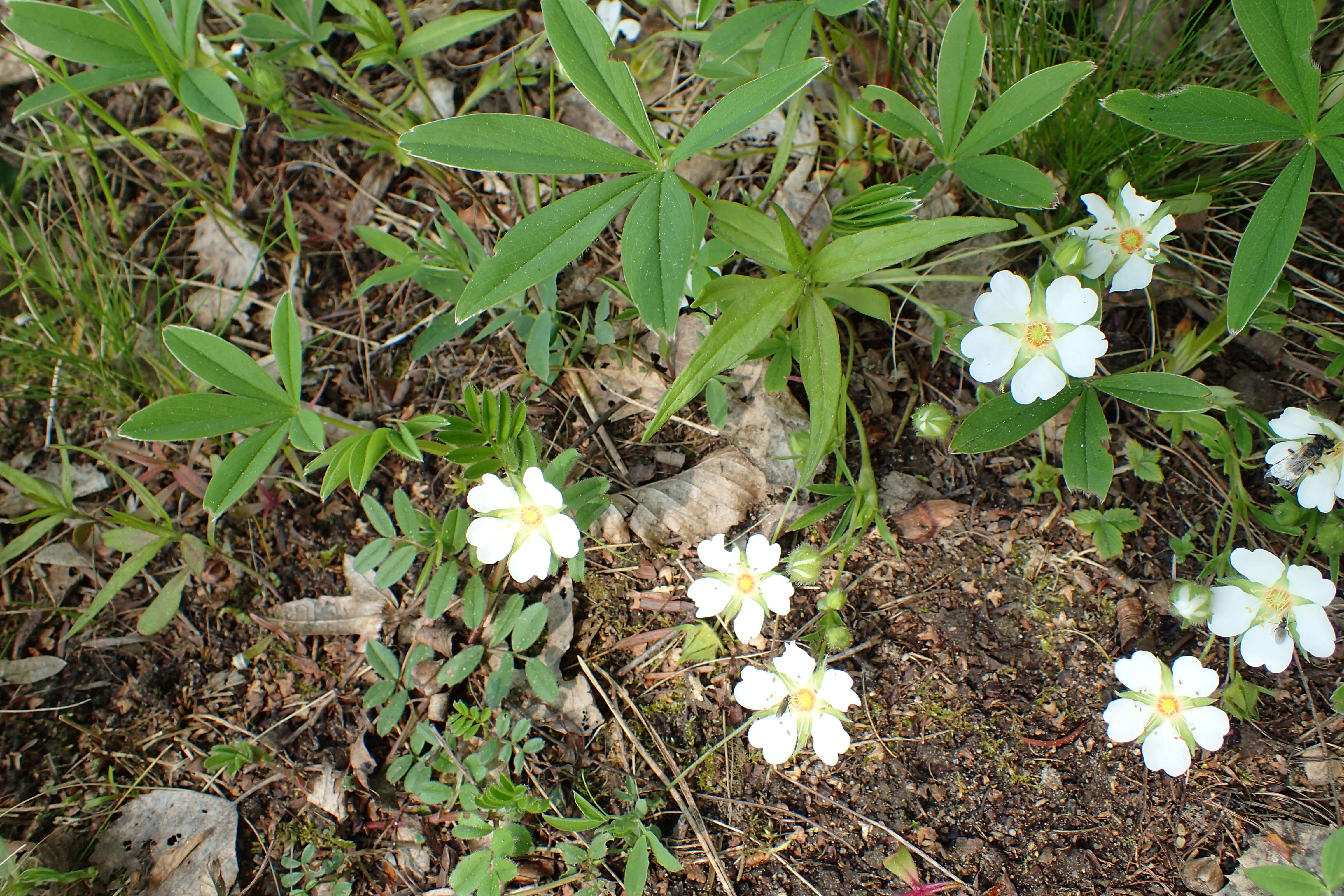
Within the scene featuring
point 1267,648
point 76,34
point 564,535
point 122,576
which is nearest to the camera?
point 1267,648

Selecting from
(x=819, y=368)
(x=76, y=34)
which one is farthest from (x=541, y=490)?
(x=76, y=34)

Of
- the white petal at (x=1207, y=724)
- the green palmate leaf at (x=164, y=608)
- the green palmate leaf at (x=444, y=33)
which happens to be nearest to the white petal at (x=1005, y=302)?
the white petal at (x=1207, y=724)

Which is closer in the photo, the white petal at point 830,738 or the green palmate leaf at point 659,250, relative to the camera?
the green palmate leaf at point 659,250

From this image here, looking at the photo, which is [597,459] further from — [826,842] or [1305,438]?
[1305,438]

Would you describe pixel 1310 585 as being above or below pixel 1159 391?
below

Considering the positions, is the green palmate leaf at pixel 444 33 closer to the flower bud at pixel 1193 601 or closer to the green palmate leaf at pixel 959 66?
the green palmate leaf at pixel 959 66

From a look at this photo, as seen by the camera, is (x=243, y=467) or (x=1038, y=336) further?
(x=243, y=467)

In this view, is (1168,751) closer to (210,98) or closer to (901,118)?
(901,118)
